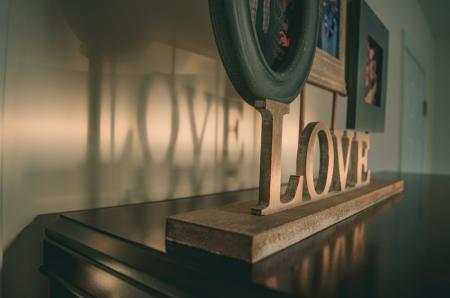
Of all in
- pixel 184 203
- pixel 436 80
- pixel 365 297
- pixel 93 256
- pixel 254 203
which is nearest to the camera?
pixel 365 297

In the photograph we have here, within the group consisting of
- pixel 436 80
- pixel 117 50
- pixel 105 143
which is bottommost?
pixel 105 143

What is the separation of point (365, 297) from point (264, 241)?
0.11m

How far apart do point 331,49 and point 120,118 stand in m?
0.49

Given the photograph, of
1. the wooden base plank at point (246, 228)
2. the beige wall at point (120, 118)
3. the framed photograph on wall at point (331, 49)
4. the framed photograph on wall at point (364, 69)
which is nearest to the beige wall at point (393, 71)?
the framed photograph on wall at point (364, 69)

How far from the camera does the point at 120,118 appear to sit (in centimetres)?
60

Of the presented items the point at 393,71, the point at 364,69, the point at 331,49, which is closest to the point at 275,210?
the point at 331,49

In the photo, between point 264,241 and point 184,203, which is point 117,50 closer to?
point 184,203

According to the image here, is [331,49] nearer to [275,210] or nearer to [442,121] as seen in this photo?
[275,210]

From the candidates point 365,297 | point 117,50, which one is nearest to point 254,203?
point 365,297

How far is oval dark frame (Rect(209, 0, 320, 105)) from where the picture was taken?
37 centimetres

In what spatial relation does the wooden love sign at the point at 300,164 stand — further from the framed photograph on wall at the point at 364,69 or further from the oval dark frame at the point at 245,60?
the framed photograph on wall at the point at 364,69

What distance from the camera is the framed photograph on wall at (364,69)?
0.86 m

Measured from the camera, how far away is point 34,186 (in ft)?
1.63

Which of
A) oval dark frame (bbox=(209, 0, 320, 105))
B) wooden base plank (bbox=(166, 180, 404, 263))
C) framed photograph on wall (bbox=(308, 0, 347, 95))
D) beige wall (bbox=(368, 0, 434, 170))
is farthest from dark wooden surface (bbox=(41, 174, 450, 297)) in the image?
beige wall (bbox=(368, 0, 434, 170))
